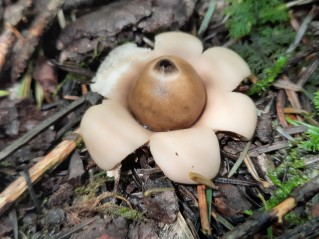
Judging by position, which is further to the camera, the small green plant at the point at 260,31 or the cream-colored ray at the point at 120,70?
the small green plant at the point at 260,31

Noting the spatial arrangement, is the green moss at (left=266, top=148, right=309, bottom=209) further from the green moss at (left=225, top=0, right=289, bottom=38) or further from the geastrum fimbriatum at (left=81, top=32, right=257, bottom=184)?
the green moss at (left=225, top=0, right=289, bottom=38)

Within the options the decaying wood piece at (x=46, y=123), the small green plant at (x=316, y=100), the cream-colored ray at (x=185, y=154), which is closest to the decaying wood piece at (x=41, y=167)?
the decaying wood piece at (x=46, y=123)

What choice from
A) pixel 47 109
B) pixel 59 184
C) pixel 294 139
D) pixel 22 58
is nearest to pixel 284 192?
pixel 294 139

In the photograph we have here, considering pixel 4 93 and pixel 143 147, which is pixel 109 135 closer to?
pixel 143 147

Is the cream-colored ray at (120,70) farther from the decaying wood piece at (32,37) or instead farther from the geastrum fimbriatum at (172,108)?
the decaying wood piece at (32,37)

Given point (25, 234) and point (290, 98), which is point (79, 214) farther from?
point (290, 98)

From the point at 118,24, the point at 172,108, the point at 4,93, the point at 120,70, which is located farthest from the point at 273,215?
the point at 4,93
